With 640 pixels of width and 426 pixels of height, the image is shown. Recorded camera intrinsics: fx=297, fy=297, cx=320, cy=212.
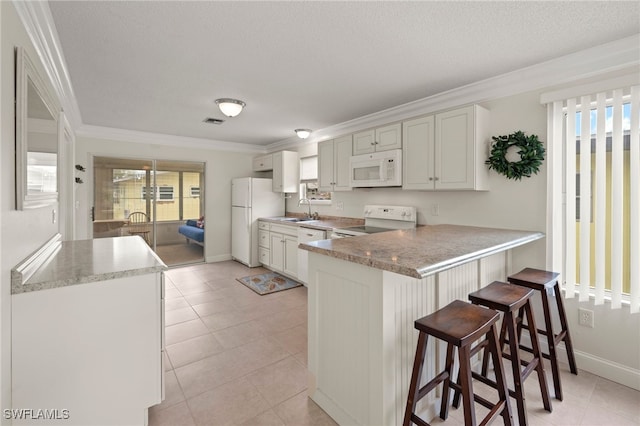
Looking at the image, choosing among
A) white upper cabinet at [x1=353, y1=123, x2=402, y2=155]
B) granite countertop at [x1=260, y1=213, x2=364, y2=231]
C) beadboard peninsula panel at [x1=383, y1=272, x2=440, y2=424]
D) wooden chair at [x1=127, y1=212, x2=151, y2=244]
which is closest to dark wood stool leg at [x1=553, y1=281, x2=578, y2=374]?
beadboard peninsula panel at [x1=383, y1=272, x2=440, y2=424]

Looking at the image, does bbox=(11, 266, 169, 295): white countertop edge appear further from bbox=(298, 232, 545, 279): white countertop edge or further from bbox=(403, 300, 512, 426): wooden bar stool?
bbox=(403, 300, 512, 426): wooden bar stool

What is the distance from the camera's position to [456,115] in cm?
276

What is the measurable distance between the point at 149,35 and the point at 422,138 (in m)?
2.46

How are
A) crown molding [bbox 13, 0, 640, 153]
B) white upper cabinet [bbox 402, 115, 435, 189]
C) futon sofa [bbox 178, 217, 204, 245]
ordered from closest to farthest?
crown molding [bbox 13, 0, 640, 153]
white upper cabinet [bbox 402, 115, 435, 189]
futon sofa [bbox 178, 217, 204, 245]

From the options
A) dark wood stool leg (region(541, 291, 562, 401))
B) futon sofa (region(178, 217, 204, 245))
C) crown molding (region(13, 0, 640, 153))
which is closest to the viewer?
crown molding (region(13, 0, 640, 153))

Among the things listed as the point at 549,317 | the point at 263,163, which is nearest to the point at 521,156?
the point at 549,317

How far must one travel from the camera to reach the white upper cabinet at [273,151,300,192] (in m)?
5.17

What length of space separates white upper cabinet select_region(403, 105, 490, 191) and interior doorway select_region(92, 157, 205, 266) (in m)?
4.01

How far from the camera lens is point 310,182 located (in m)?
5.18

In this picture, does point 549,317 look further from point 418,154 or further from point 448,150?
point 418,154

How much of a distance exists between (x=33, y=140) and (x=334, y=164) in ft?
9.99

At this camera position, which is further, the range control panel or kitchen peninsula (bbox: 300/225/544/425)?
the range control panel

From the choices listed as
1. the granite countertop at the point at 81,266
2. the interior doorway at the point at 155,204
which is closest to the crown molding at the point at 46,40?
the granite countertop at the point at 81,266

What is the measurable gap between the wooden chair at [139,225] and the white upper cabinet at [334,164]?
3.14 m
